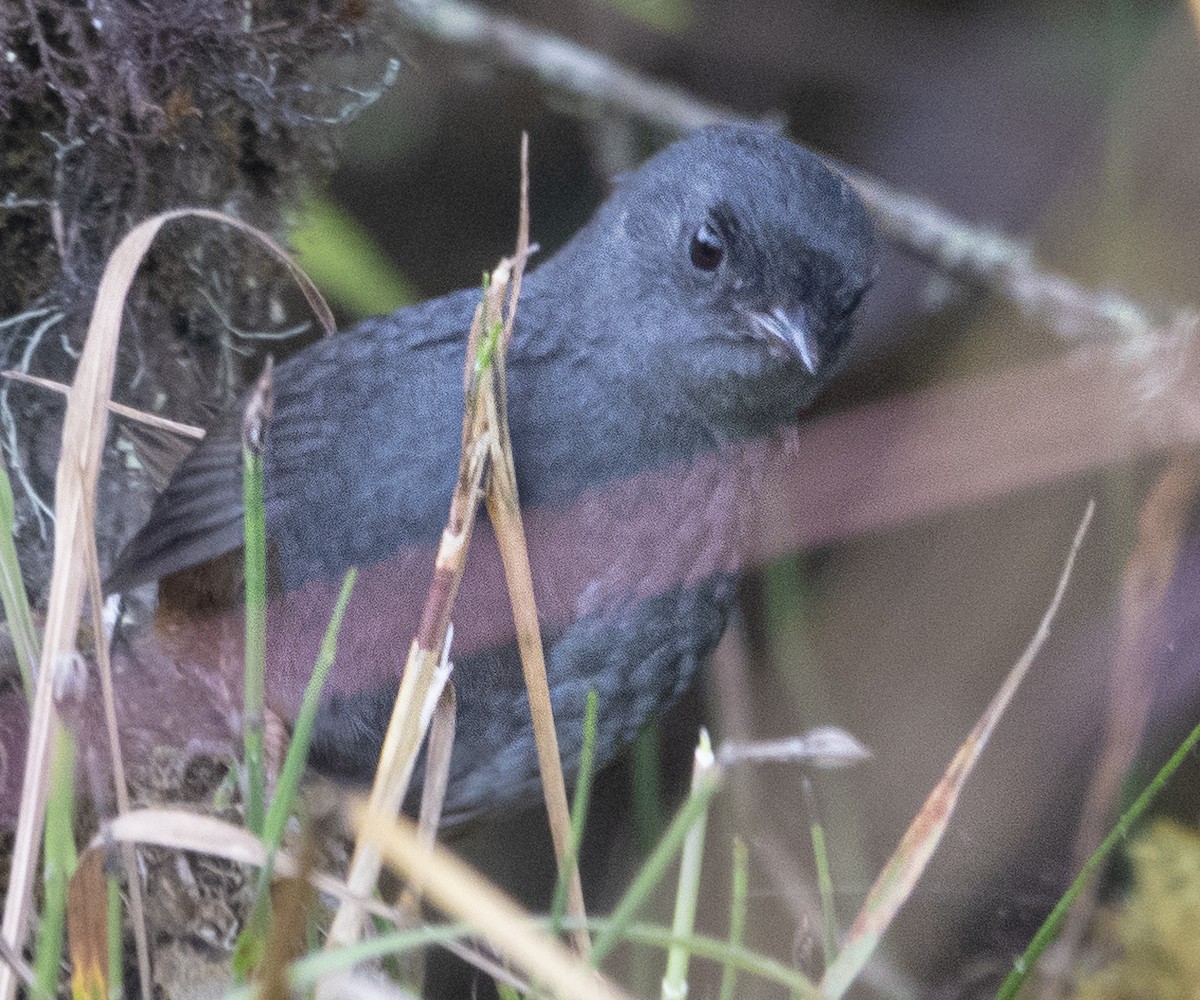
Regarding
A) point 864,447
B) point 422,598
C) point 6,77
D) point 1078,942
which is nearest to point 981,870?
point 1078,942

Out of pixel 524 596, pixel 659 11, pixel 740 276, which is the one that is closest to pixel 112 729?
pixel 524 596

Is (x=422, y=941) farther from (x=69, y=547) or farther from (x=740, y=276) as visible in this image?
(x=740, y=276)

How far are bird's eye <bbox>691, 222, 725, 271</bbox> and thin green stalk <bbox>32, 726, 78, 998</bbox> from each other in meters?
0.89

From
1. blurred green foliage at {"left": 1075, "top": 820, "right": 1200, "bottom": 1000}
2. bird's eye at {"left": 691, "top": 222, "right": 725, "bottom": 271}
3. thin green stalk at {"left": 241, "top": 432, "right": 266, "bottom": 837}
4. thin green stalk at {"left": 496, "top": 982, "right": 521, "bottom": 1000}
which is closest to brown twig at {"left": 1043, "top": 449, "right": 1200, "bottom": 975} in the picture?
blurred green foliage at {"left": 1075, "top": 820, "right": 1200, "bottom": 1000}

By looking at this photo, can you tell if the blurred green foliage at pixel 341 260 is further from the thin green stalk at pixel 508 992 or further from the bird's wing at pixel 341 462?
the thin green stalk at pixel 508 992

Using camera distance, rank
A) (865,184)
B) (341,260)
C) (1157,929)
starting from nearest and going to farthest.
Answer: (1157,929)
(341,260)
(865,184)

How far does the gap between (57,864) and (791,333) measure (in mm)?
915

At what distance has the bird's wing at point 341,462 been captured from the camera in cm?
154

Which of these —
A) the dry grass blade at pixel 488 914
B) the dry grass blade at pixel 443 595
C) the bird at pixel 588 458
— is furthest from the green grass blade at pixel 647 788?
the dry grass blade at pixel 488 914

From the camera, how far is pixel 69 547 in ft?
3.96

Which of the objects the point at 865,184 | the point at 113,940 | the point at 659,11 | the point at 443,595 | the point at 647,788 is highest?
the point at 659,11

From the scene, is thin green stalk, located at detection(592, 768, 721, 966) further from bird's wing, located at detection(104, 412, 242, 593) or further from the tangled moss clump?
the tangled moss clump

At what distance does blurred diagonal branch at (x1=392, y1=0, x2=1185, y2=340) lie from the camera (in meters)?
2.32

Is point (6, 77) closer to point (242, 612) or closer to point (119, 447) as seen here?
point (119, 447)
